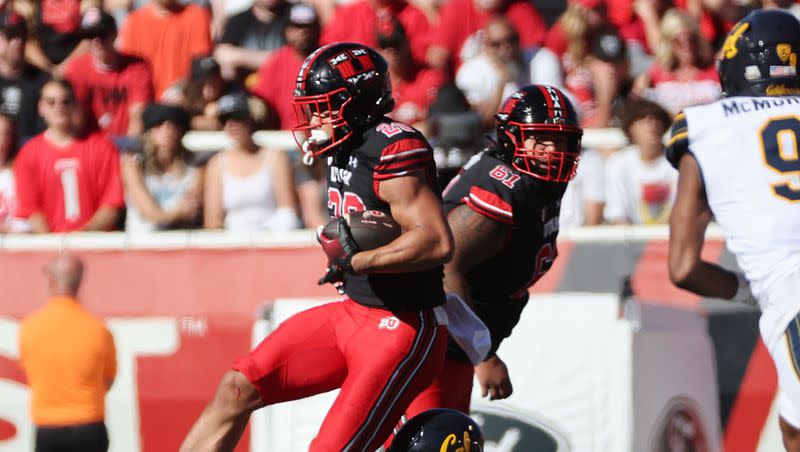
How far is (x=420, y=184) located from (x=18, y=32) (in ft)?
18.3

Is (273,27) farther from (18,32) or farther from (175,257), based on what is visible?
(175,257)

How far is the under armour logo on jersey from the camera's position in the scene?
5.11 m

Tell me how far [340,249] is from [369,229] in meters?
0.13

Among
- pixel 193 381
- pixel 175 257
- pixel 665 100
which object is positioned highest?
pixel 665 100

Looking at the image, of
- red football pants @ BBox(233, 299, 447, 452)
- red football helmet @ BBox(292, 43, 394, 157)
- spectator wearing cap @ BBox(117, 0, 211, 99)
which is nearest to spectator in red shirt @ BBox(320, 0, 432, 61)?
spectator wearing cap @ BBox(117, 0, 211, 99)

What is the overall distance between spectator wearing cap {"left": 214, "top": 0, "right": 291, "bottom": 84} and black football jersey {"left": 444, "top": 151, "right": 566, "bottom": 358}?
441cm

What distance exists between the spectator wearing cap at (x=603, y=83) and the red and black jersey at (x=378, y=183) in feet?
13.4

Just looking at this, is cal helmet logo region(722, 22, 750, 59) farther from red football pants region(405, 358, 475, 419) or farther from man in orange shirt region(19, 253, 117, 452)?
man in orange shirt region(19, 253, 117, 452)

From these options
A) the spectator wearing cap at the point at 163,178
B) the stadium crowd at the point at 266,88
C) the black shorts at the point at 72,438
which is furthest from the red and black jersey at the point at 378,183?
the spectator wearing cap at the point at 163,178

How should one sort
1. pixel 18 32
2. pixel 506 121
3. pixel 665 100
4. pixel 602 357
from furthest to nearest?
pixel 18 32 → pixel 665 100 → pixel 602 357 → pixel 506 121

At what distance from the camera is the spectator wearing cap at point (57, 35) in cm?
1004

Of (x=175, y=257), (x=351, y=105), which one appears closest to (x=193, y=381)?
(x=175, y=257)

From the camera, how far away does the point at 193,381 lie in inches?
291

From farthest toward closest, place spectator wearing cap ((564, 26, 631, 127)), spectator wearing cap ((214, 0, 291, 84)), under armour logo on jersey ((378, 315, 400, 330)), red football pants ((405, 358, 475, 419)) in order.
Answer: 1. spectator wearing cap ((214, 0, 291, 84))
2. spectator wearing cap ((564, 26, 631, 127))
3. red football pants ((405, 358, 475, 419))
4. under armour logo on jersey ((378, 315, 400, 330))
